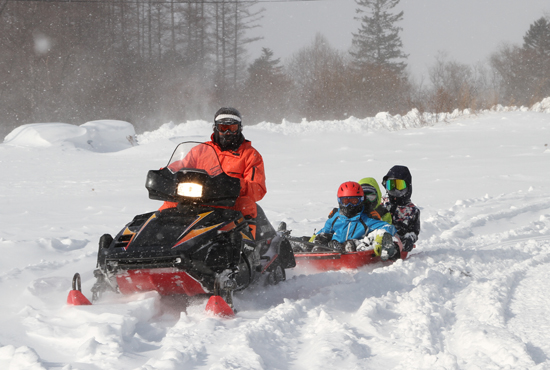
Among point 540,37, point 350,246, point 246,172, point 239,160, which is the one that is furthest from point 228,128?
point 540,37

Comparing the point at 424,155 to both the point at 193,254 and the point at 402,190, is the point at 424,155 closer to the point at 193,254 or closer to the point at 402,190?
the point at 402,190

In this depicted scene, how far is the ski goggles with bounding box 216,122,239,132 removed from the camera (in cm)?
434

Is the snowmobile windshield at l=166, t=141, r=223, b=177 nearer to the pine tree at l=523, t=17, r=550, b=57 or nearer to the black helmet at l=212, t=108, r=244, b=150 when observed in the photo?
the black helmet at l=212, t=108, r=244, b=150

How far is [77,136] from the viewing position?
1869cm

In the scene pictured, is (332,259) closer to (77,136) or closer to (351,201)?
(351,201)

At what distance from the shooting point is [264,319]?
132 inches

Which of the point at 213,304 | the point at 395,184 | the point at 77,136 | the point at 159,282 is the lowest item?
the point at 213,304

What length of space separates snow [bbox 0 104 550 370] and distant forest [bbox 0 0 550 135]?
571 inches

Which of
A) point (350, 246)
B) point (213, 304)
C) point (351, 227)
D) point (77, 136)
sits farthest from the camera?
point (77, 136)

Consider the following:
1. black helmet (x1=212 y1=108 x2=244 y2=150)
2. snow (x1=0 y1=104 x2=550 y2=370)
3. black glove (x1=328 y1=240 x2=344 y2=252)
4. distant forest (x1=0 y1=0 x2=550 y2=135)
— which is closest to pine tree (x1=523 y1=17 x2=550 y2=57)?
distant forest (x1=0 y1=0 x2=550 y2=135)

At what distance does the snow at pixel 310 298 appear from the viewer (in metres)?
2.78

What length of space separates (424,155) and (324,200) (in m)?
7.30

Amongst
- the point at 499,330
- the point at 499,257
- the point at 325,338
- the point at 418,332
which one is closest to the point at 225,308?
the point at 325,338

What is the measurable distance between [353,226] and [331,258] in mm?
728
